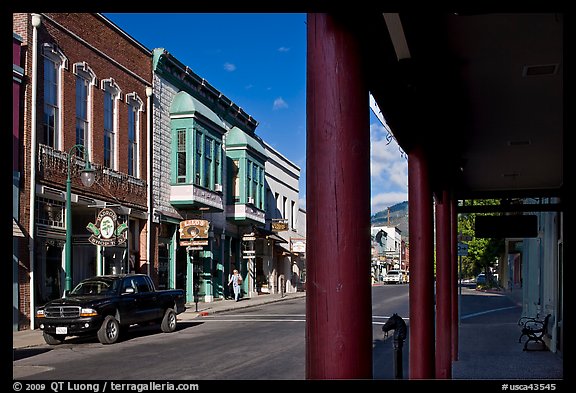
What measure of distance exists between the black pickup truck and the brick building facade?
3.17 m

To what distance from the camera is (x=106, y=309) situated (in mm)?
16859

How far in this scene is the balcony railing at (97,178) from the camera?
844 inches

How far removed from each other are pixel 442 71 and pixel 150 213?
24482 millimetres

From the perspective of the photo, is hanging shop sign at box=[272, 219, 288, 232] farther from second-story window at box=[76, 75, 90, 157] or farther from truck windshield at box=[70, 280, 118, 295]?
truck windshield at box=[70, 280, 118, 295]

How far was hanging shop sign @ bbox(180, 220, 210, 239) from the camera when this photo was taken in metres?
31.4

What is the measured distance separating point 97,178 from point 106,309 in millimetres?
9142

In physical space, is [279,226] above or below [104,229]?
below

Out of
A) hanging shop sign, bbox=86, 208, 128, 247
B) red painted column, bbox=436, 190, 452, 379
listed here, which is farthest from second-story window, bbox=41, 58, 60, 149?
red painted column, bbox=436, 190, 452, 379

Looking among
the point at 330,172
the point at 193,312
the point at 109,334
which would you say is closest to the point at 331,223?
the point at 330,172

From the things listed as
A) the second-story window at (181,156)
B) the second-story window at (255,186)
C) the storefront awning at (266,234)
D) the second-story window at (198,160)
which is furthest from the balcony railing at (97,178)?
the storefront awning at (266,234)

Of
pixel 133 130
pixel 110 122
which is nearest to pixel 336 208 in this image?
pixel 110 122

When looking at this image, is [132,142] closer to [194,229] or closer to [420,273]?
[194,229]

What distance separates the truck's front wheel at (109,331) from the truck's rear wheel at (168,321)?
2.88 meters

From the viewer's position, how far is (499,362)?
13656 millimetres
